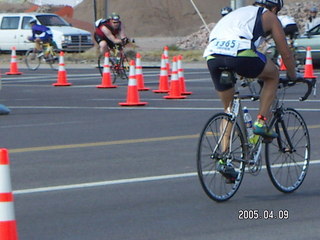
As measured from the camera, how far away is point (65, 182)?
32.1 feet

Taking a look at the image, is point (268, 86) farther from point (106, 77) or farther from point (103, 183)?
point (106, 77)

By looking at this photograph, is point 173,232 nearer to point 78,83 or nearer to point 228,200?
point 228,200

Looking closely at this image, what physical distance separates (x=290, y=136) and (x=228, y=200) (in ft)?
3.21

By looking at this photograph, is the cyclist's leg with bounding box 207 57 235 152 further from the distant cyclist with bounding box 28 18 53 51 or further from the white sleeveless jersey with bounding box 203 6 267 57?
the distant cyclist with bounding box 28 18 53 51

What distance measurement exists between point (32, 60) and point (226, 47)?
2272cm

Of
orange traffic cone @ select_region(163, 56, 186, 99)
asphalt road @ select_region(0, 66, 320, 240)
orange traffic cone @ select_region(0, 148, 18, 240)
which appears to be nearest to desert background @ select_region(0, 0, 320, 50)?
orange traffic cone @ select_region(163, 56, 186, 99)

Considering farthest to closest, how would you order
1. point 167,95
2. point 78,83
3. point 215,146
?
point 78,83, point 167,95, point 215,146

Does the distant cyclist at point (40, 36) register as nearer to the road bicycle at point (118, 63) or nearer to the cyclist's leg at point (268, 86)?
the road bicycle at point (118, 63)

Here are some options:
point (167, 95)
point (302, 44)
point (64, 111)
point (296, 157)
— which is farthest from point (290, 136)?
point (302, 44)

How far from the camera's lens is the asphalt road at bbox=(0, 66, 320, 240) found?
7.71 metres

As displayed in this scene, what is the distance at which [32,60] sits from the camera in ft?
101

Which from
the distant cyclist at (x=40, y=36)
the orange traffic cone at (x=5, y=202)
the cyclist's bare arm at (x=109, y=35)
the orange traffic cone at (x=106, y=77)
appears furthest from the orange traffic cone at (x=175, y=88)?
the orange traffic cone at (x=5, y=202)

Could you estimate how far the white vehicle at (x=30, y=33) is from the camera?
37875 millimetres

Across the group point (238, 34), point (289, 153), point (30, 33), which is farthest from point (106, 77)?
point (30, 33)
